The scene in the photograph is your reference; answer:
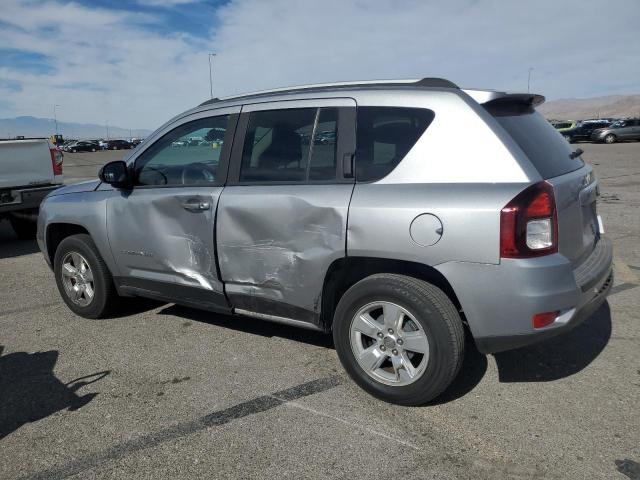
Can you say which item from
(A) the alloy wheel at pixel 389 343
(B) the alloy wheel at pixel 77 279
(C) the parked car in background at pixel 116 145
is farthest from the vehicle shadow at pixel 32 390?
(C) the parked car in background at pixel 116 145

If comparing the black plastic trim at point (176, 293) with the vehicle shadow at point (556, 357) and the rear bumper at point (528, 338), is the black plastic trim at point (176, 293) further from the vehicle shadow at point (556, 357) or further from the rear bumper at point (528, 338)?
the vehicle shadow at point (556, 357)

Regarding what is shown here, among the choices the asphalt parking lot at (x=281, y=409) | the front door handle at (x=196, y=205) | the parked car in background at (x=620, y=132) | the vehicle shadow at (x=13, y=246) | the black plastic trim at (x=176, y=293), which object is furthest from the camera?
the parked car in background at (x=620, y=132)

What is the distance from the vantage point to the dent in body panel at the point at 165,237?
3.73 meters

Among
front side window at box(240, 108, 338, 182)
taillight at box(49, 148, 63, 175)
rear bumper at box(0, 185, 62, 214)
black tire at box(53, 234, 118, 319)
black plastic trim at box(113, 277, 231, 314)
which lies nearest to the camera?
front side window at box(240, 108, 338, 182)

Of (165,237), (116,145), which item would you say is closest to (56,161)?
(165,237)

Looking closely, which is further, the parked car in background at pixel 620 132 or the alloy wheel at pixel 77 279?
the parked car in background at pixel 620 132

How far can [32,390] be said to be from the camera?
3.42 metres

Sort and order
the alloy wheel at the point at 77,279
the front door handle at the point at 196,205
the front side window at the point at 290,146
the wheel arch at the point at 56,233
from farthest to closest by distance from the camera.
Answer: the wheel arch at the point at 56,233 < the alloy wheel at the point at 77,279 < the front door handle at the point at 196,205 < the front side window at the point at 290,146

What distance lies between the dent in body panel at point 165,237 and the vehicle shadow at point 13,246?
4241 mm

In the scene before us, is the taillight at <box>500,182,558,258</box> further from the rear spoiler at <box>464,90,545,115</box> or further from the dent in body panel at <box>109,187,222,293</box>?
the dent in body panel at <box>109,187,222,293</box>

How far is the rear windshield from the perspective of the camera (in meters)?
2.87

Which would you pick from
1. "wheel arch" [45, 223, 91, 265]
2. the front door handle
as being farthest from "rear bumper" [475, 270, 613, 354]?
"wheel arch" [45, 223, 91, 265]

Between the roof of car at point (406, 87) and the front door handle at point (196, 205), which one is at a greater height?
the roof of car at point (406, 87)

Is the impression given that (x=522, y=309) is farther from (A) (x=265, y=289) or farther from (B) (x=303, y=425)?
(A) (x=265, y=289)
